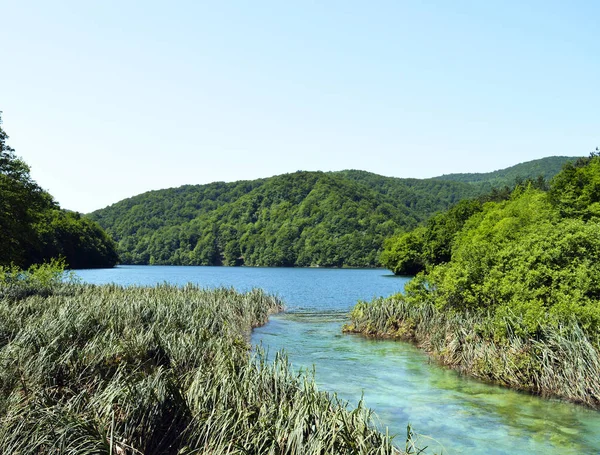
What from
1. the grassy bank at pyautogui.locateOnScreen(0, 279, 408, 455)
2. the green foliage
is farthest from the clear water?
the green foliage

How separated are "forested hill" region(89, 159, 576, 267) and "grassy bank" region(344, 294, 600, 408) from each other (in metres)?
100

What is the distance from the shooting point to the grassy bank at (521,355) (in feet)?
34.0

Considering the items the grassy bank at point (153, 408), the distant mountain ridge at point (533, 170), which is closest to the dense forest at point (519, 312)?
the grassy bank at point (153, 408)

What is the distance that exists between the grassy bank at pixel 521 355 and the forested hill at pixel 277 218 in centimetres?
10036

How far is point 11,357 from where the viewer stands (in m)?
7.84

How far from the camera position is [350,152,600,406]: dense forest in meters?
10.9

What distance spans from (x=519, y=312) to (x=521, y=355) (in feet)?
4.25

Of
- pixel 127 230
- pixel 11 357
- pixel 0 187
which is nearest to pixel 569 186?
pixel 0 187

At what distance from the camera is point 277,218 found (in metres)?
137

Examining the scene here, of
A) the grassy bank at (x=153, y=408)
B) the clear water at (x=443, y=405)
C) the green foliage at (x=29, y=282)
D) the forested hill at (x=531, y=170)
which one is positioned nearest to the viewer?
the grassy bank at (x=153, y=408)

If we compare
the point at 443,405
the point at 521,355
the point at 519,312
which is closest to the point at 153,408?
the point at 443,405

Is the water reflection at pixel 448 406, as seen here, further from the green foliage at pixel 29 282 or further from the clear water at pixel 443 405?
the green foliage at pixel 29 282

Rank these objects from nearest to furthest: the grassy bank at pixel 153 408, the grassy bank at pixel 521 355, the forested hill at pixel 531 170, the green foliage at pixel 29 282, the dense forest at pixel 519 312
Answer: the grassy bank at pixel 153 408, the grassy bank at pixel 521 355, the dense forest at pixel 519 312, the green foliage at pixel 29 282, the forested hill at pixel 531 170

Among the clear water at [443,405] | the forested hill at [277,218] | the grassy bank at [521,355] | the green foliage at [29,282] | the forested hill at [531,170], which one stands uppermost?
the forested hill at [531,170]
